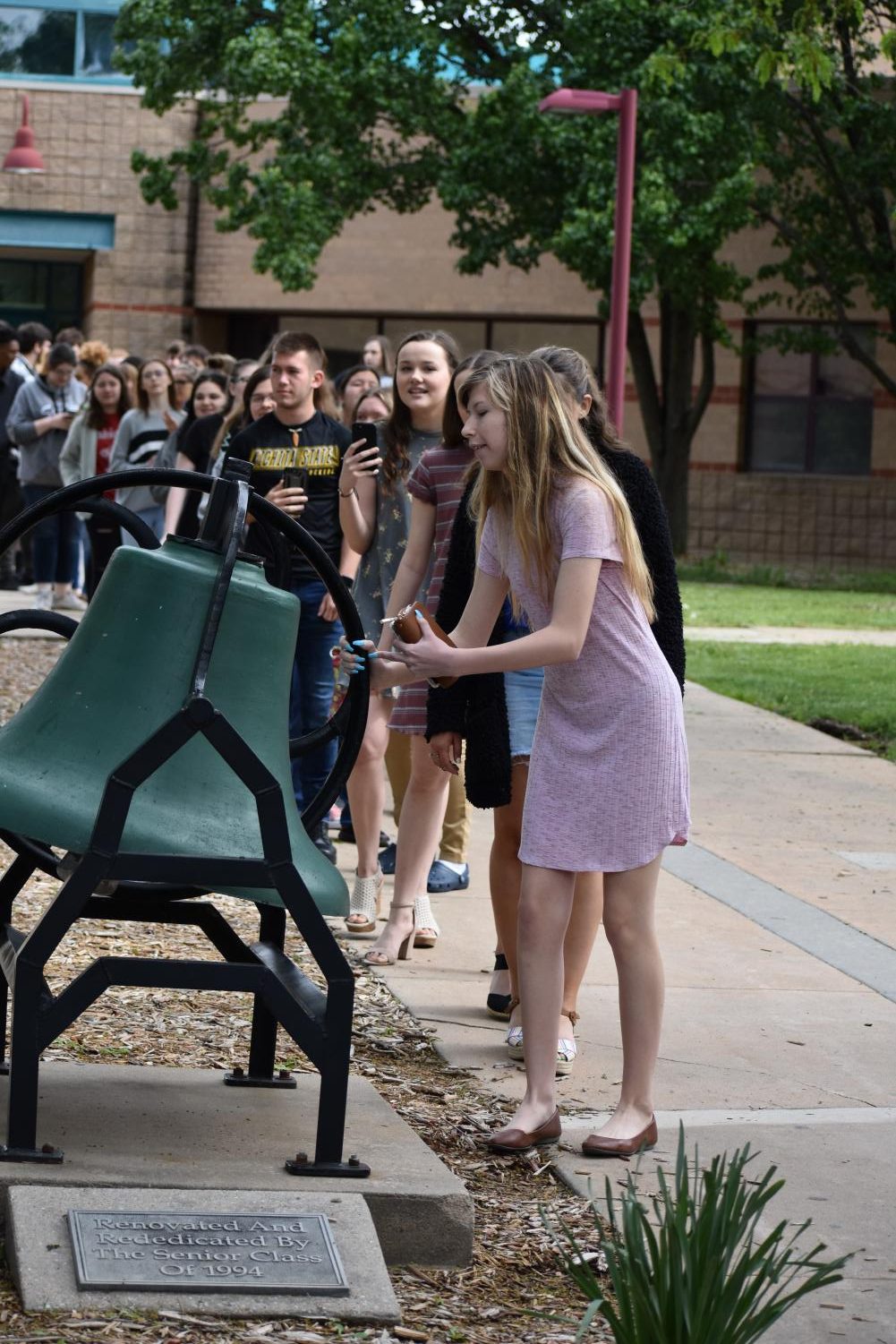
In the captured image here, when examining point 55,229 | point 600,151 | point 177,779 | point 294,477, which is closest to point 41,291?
point 55,229

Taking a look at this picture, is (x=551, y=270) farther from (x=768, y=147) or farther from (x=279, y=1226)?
(x=279, y=1226)

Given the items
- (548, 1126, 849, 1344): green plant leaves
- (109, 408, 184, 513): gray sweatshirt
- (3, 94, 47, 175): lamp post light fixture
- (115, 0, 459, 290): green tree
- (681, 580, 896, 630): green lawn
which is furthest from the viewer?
(3, 94, 47, 175): lamp post light fixture

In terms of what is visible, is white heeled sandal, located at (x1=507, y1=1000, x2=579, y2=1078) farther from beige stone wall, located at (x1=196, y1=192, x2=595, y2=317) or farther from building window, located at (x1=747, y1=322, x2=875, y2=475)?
building window, located at (x1=747, y1=322, x2=875, y2=475)

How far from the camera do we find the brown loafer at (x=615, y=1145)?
4.35 meters

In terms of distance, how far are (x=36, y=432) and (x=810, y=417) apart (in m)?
18.4

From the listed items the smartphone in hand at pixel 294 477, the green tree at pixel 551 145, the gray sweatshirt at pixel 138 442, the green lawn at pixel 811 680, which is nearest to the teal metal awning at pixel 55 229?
the green tree at pixel 551 145

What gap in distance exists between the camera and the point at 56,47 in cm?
3073

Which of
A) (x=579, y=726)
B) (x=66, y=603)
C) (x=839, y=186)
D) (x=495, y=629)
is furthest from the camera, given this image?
(x=839, y=186)

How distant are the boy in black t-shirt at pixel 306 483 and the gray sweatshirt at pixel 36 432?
7.99 metres

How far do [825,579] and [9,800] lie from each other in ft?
80.9

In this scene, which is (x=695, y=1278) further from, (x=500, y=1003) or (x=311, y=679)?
(x=311, y=679)

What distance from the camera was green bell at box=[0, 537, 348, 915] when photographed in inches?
149

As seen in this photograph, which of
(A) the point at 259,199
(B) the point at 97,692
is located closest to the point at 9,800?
(B) the point at 97,692

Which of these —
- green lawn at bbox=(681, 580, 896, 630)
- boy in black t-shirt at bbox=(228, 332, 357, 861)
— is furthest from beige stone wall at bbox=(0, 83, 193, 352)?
boy in black t-shirt at bbox=(228, 332, 357, 861)
